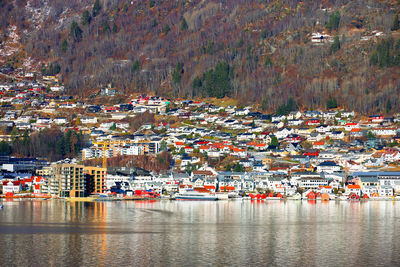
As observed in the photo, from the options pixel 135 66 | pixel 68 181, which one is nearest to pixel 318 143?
pixel 68 181

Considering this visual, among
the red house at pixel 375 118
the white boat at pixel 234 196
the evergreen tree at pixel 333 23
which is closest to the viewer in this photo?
the white boat at pixel 234 196

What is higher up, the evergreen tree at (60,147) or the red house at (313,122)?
the red house at (313,122)

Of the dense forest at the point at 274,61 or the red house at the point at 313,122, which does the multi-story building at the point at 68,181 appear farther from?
the dense forest at the point at 274,61

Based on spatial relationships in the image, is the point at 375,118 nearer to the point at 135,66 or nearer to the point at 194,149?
the point at 194,149

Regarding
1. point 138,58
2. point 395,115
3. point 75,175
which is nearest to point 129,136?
point 75,175

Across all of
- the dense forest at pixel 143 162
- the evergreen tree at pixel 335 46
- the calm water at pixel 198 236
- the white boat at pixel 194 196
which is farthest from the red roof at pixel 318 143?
the calm water at pixel 198 236

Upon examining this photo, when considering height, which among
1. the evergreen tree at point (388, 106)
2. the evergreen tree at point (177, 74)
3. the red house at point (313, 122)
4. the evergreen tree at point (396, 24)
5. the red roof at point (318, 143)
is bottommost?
the red roof at point (318, 143)

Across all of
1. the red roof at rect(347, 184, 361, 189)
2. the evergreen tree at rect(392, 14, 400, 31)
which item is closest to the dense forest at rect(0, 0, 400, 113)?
the evergreen tree at rect(392, 14, 400, 31)
